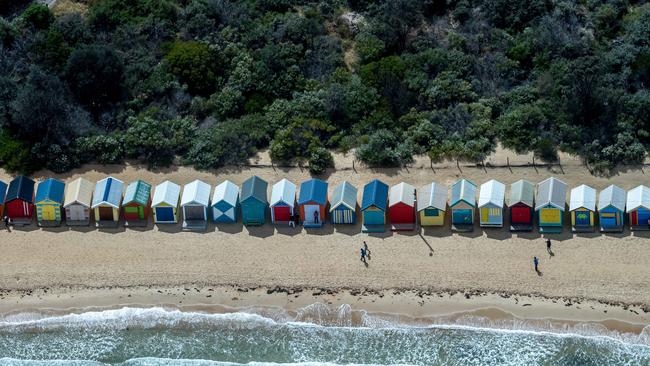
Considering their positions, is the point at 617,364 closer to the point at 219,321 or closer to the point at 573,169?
the point at 573,169

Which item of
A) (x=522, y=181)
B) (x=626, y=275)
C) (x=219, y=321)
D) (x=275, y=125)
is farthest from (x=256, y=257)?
(x=626, y=275)

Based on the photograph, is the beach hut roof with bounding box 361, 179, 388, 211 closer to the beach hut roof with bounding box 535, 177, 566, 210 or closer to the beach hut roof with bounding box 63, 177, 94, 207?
the beach hut roof with bounding box 535, 177, 566, 210

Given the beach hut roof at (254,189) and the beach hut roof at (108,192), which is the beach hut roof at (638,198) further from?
the beach hut roof at (108,192)

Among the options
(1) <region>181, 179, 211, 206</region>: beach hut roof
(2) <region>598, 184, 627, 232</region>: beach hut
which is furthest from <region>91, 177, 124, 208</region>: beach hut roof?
(2) <region>598, 184, 627, 232</region>: beach hut

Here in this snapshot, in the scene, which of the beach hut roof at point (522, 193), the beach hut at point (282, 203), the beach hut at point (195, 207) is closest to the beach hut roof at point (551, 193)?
the beach hut roof at point (522, 193)

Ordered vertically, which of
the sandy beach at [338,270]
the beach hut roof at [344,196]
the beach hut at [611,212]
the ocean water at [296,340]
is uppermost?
the beach hut roof at [344,196]

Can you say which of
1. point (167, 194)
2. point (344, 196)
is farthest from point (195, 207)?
point (344, 196)
